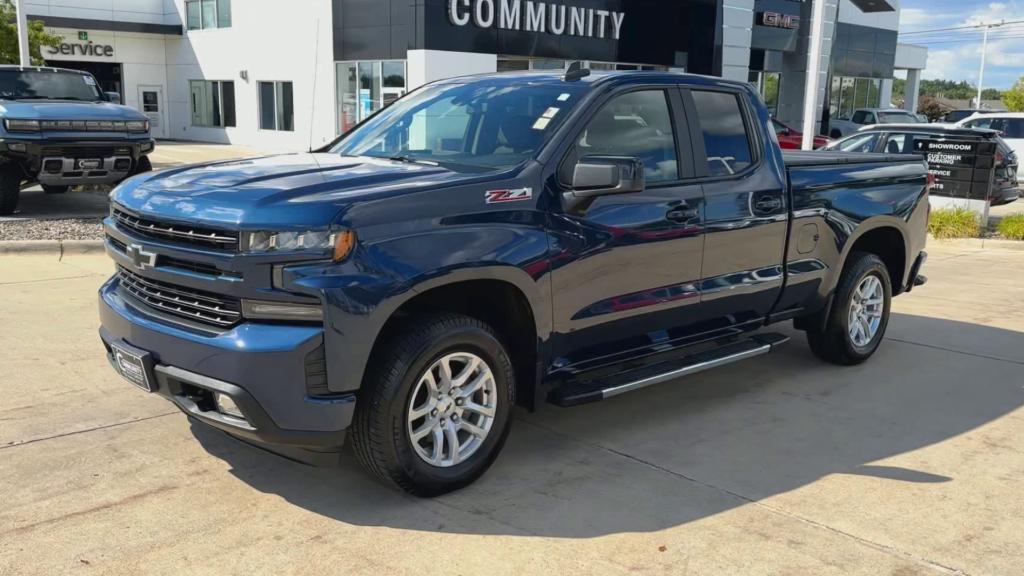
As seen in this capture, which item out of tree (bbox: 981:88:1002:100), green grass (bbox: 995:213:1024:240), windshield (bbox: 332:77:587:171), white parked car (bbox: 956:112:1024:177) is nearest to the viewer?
windshield (bbox: 332:77:587:171)

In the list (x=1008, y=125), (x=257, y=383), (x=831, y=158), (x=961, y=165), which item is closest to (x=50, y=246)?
(x=257, y=383)

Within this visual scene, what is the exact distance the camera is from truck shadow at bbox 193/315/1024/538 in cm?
409

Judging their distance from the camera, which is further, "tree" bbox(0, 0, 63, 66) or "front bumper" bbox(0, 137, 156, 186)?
"tree" bbox(0, 0, 63, 66)

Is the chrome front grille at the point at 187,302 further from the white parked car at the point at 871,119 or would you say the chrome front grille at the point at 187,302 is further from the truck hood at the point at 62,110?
the white parked car at the point at 871,119

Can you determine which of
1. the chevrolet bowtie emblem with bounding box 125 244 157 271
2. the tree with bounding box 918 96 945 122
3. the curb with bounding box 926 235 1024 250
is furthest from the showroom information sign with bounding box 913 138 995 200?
the tree with bounding box 918 96 945 122

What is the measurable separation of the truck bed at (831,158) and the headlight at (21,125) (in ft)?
30.7

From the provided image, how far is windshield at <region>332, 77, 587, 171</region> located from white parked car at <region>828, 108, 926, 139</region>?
22289 mm

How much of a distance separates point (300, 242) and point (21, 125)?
945 centimetres

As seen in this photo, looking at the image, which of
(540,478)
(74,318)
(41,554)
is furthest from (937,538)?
(74,318)

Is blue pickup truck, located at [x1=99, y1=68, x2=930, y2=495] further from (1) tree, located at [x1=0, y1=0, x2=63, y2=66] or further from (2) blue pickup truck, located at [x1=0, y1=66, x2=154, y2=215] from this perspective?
(1) tree, located at [x1=0, y1=0, x2=63, y2=66]

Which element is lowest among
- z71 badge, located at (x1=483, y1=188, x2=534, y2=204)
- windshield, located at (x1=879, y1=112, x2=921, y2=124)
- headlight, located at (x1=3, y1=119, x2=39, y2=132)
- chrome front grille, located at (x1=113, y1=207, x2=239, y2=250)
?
→ chrome front grille, located at (x1=113, y1=207, x2=239, y2=250)

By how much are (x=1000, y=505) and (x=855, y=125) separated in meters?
25.4

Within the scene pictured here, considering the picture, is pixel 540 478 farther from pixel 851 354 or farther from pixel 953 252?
pixel 953 252

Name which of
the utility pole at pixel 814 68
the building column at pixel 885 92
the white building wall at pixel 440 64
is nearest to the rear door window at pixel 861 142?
the utility pole at pixel 814 68
